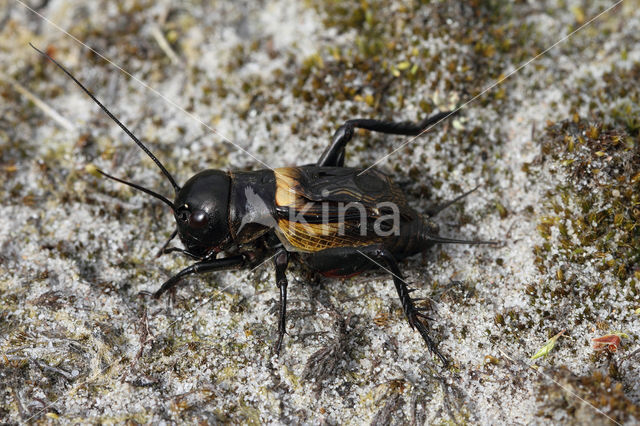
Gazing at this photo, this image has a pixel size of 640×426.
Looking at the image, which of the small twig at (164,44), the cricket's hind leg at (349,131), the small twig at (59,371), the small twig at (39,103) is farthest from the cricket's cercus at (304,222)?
the small twig at (164,44)

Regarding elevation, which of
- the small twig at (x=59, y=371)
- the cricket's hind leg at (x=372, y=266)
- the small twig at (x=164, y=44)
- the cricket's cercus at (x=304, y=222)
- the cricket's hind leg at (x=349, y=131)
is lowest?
the small twig at (x=59, y=371)

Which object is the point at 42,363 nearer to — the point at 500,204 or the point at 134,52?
the point at 134,52

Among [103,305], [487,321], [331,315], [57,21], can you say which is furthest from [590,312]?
[57,21]

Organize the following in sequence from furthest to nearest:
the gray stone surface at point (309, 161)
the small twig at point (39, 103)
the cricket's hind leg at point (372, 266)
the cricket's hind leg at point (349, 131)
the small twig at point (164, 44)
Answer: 1. the small twig at point (164, 44)
2. the small twig at point (39, 103)
3. the cricket's hind leg at point (349, 131)
4. the cricket's hind leg at point (372, 266)
5. the gray stone surface at point (309, 161)

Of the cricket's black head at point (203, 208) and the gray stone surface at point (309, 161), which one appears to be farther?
the cricket's black head at point (203, 208)

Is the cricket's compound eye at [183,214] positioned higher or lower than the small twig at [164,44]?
lower

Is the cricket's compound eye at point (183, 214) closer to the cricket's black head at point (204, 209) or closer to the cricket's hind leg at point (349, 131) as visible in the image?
the cricket's black head at point (204, 209)

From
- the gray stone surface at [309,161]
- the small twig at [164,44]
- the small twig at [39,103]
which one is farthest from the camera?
the small twig at [164,44]

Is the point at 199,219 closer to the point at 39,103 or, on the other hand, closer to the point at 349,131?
the point at 349,131
